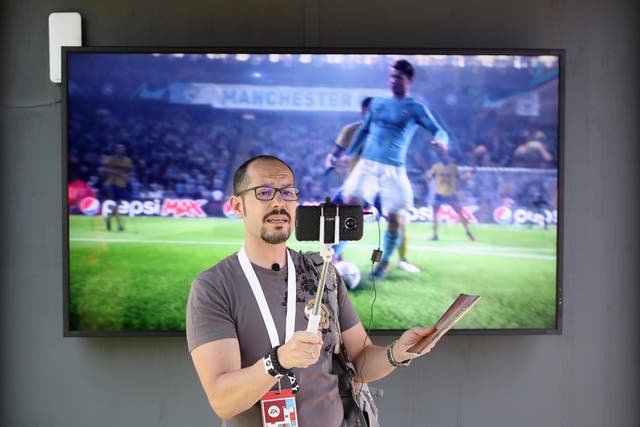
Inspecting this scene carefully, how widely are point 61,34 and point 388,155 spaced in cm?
202

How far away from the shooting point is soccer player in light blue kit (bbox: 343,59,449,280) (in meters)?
3.97

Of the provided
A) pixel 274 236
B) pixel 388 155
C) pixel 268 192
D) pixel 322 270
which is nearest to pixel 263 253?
pixel 274 236

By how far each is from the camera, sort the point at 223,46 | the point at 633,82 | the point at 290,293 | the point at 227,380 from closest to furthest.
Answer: the point at 227,380 → the point at 290,293 → the point at 223,46 → the point at 633,82

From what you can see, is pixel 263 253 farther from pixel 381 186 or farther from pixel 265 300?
pixel 381 186

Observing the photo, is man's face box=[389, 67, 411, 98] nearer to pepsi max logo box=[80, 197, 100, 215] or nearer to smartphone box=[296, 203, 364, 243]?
pepsi max logo box=[80, 197, 100, 215]

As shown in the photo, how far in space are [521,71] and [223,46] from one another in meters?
1.74

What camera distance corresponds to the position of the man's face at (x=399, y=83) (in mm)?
3943

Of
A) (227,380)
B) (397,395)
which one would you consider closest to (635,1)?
(397,395)

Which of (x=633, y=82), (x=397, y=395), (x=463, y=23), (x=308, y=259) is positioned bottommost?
(x=397, y=395)

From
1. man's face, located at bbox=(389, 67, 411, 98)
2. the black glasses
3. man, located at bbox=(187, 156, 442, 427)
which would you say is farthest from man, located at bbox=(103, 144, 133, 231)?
the black glasses

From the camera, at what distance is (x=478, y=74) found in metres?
3.96

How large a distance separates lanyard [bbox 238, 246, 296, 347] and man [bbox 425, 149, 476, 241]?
1.95 metres

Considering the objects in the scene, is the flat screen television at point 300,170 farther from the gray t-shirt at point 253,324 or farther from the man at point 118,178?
the gray t-shirt at point 253,324

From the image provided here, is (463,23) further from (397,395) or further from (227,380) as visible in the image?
(227,380)
